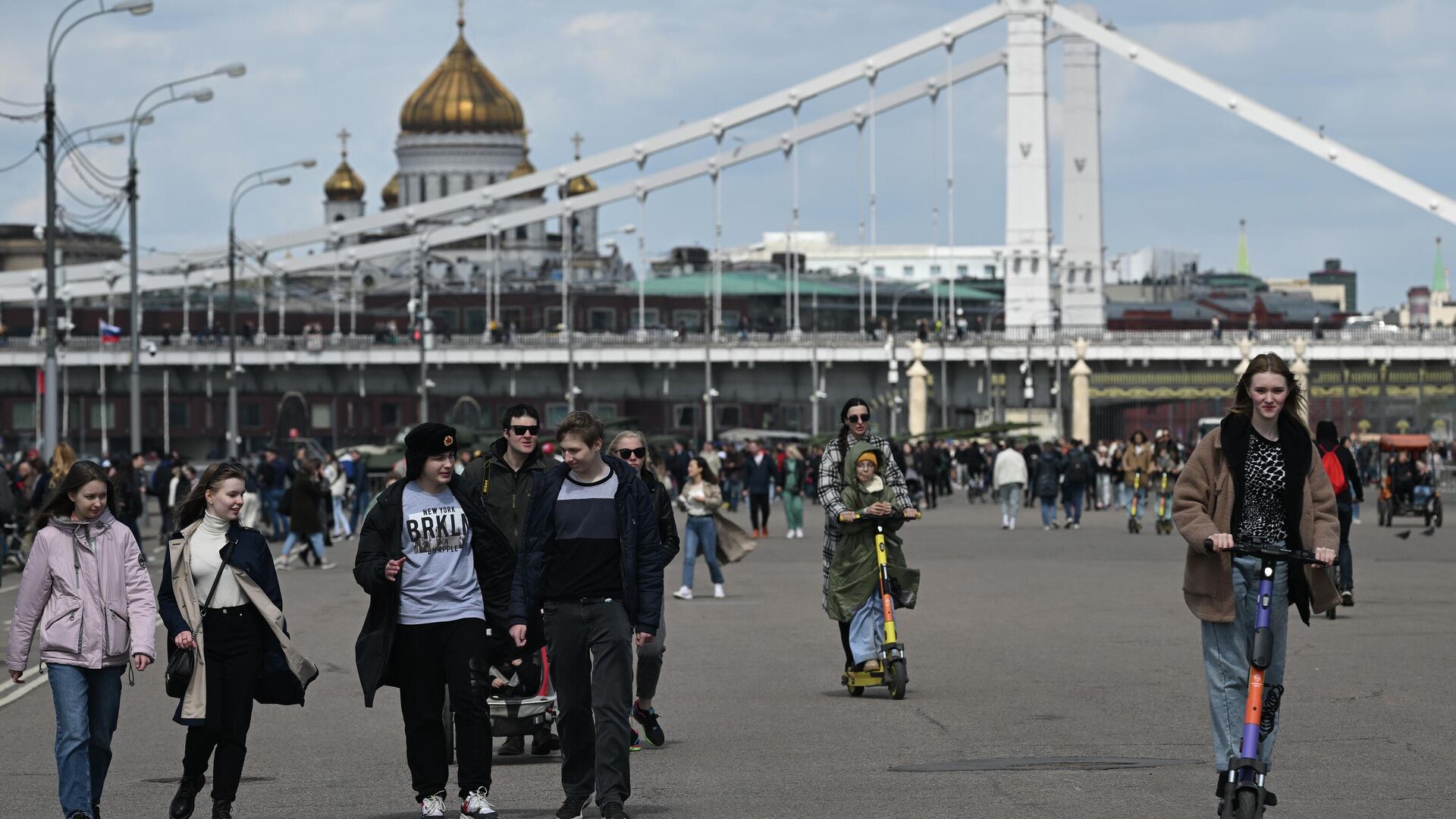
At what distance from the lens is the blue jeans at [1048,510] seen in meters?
39.3

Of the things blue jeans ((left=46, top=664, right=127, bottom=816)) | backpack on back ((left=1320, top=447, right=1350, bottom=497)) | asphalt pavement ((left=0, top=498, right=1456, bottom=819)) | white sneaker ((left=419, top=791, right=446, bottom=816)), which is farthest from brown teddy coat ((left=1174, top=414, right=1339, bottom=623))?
backpack on back ((left=1320, top=447, right=1350, bottom=497))

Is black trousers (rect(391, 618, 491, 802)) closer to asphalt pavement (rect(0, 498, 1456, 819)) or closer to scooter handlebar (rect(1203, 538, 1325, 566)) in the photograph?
asphalt pavement (rect(0, 498, 1456, 819))

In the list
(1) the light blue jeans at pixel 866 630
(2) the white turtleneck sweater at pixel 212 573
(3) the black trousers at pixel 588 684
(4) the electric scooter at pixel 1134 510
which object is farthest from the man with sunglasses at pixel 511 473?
(4) the electric scooter at pixel 1134 510

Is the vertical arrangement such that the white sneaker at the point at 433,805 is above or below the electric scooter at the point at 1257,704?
below

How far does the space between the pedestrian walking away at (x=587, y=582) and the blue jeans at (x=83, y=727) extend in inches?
64.8

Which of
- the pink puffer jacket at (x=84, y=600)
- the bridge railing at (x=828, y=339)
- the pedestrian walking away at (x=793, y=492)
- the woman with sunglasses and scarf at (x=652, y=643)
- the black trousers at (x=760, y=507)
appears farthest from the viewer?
the bridge railing at (x=828, y=339)

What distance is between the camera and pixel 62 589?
383 inches

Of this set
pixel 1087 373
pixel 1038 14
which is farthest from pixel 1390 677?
pixel 1038 14

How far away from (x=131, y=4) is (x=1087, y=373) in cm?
4701

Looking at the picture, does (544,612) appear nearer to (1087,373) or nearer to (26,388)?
(1087,373)

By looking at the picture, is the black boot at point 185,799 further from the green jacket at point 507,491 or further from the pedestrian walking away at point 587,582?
the green jacket at point 507,491

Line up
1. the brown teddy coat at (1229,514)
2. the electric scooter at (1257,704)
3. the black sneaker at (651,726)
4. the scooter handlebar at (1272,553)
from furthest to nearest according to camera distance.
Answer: the black sneaker at (651,726) → the brown teddy coat at (1229,514) → the scooter handlebar at (1272,553) → the electric scooter at (1257,704)

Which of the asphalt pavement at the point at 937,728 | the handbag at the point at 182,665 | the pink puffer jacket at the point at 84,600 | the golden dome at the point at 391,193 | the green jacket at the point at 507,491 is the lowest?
the asphalt pavement at the point at 937,728

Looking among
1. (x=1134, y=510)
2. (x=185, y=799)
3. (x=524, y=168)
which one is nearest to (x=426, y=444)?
(x=185, y=799)
